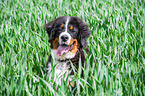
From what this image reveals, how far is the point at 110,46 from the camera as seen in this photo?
3.35 metres

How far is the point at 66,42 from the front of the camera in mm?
2602

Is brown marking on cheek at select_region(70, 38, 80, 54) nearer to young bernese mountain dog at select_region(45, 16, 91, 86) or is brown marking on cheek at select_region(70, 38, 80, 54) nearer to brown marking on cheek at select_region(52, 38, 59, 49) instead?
young bernese mountain dog at select_region(45, 16, 91, 86)

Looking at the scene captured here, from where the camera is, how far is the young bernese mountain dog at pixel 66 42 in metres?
2.53

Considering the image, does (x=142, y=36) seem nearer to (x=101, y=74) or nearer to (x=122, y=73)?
(x=122, y=73)

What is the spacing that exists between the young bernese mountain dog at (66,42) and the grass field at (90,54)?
7.9 inches

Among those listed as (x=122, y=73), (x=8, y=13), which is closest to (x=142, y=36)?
(x=122, y=73)

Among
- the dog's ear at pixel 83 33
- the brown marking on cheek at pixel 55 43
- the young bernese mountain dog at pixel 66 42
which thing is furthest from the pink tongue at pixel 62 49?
the dog's ear at pixel 83 33

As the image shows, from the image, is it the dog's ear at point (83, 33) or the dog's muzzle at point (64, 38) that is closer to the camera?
the dog's muzzle at point (64, 38)

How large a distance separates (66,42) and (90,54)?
0.47 metres

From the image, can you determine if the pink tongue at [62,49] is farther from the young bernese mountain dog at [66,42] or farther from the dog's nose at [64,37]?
the dog's nose at [64,37]

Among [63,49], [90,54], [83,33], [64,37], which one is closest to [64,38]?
[64,37]

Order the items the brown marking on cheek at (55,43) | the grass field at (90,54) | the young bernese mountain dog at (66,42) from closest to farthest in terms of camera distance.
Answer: the grass field at (90,54), the young bernese mountain dog at (66,42), the brown marking on cheek at (55,43)

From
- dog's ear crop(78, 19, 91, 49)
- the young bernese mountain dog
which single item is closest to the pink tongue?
the young bernese mountain dog

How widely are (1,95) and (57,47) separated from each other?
97 cm
